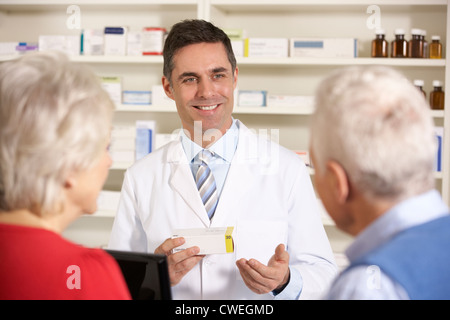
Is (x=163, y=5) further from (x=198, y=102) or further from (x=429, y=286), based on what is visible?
(x=429, y=286)

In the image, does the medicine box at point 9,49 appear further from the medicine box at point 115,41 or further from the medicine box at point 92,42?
the medicine box at point 115,41

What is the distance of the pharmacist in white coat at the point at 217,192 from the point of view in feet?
4.69

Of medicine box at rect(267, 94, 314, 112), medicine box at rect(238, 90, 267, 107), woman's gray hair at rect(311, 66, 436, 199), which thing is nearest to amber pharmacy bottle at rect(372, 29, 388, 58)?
medicine box at rect(267, 94, 314, 112)

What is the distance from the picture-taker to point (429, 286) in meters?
0.62

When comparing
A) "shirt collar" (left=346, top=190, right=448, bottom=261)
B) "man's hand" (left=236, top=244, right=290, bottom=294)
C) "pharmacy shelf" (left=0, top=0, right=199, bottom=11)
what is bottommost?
"man's hand" (left=236, top=244, right=290, bottom=294)

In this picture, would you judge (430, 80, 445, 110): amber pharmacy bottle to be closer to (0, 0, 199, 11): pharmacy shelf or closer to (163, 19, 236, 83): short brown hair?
(0, 0, 199, 11): pharmacy shelf

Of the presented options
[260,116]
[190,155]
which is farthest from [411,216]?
[260,116]

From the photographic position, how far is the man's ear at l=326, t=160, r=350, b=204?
69 cm

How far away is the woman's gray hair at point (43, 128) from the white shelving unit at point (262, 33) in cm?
202

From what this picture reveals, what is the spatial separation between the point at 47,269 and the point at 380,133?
1.46 ft

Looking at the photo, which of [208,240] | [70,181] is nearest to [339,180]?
[70,181]

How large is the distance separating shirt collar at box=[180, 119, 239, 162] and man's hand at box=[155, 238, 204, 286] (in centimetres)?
34

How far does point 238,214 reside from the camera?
4.80ft
